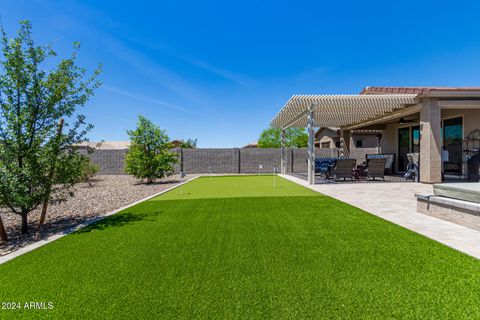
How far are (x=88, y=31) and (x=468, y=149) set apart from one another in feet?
54.9

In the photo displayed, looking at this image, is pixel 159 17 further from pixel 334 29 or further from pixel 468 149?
pixel 468 149

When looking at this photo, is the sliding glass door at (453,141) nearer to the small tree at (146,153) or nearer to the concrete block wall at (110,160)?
the small tree at (146,153)

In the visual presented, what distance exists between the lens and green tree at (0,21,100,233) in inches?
155

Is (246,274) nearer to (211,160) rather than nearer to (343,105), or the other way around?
(343,105)

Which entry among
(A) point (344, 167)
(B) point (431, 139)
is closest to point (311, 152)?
(A) point (344, 167)

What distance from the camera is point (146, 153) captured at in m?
11.9

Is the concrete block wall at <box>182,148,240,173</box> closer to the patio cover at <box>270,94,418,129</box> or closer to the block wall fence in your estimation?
the block wall fence

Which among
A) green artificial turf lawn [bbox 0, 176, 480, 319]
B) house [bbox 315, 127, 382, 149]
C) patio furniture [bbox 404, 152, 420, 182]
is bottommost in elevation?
green artificial turf lawn [bbox 0, 176, 480, 319]

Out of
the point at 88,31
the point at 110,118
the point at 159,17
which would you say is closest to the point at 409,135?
the point at 159,17

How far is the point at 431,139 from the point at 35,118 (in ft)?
40.5

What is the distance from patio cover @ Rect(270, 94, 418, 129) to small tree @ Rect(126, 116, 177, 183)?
644cm

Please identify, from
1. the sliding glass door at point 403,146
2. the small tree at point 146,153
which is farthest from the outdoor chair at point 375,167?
the small tree at point 146,153

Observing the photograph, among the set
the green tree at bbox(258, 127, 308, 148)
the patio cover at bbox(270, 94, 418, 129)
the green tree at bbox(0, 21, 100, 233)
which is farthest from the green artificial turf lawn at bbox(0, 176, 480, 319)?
the green tree at bbox(258, 127, 308, 148)

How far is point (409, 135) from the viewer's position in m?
14.3
